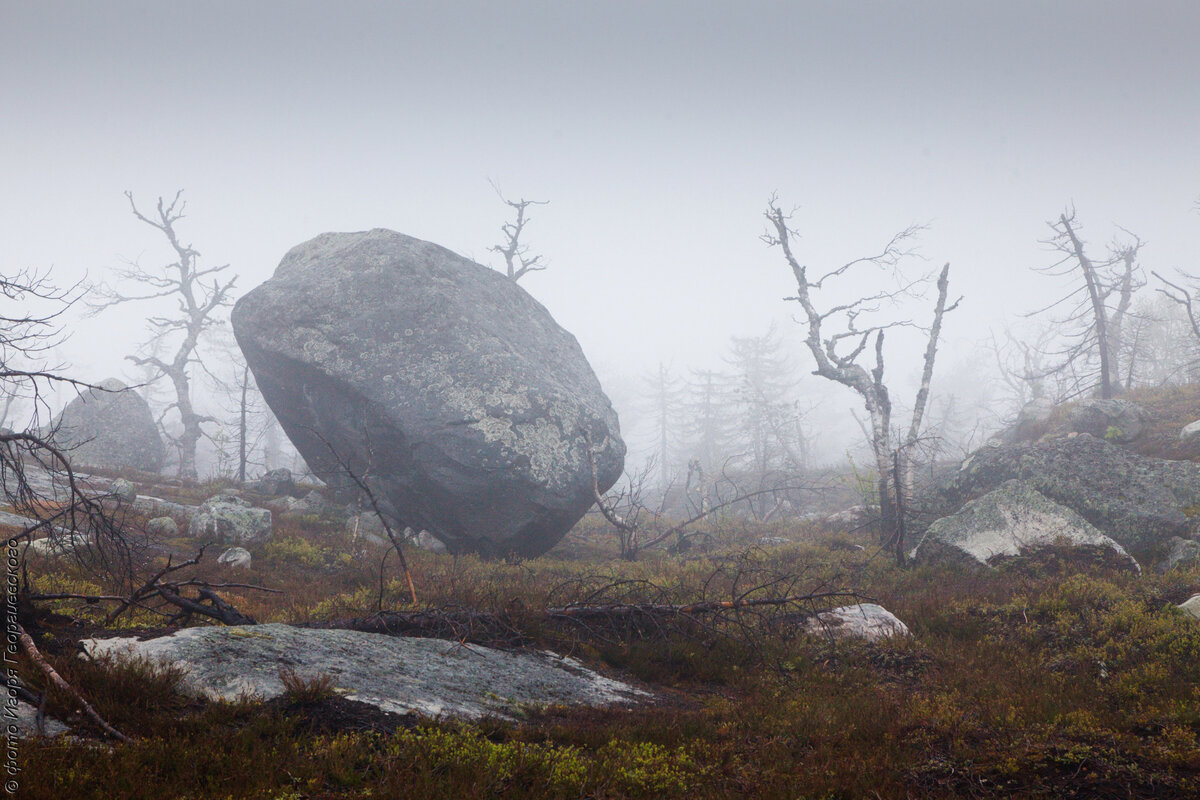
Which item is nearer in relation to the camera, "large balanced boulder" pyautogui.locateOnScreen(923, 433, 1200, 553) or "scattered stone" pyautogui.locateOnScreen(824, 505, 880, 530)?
"large balanced boulder" pyautogui.locateOnScreen(923, 433, 1200, 553)

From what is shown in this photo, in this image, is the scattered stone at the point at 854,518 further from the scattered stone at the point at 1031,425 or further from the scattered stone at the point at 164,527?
the scattered stone at the point at 164,527

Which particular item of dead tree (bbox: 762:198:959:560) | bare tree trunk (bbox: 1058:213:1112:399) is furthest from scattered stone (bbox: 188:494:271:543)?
bare tree trunk (bbox: 1058:213:1112:399)

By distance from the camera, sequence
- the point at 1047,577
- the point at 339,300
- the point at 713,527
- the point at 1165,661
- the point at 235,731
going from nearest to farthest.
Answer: the point at 235,731, the point at 1165,661, the point at 1047,577, the point at 339,300, the point at 713,527

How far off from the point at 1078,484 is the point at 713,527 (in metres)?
10.4

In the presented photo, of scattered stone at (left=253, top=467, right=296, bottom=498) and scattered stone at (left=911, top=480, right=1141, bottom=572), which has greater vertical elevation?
scattered stone at (left=253, top=467, right=296, bottom=498)

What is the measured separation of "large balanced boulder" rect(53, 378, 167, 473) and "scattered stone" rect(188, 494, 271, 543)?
19.6 metres

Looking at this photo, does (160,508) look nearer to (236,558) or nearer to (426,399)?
(236,558)

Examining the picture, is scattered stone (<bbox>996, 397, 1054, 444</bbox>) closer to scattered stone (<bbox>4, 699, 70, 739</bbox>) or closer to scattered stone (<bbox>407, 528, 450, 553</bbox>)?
scattered stone (<bbox>407, 528, 450, 553</bbox>)

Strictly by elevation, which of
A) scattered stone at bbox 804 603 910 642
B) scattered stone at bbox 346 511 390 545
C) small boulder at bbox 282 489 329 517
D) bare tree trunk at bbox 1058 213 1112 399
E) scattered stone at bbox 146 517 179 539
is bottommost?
scattered stone at bbox 804 603 910 642

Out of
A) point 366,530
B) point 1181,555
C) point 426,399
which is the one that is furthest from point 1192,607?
point 366,530

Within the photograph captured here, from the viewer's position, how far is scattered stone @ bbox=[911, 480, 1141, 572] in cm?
1130

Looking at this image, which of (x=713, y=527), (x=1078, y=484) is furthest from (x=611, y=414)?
(x=1078, y=484)

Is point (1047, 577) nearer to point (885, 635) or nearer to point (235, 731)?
point (885, 635)

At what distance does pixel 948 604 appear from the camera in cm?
939
